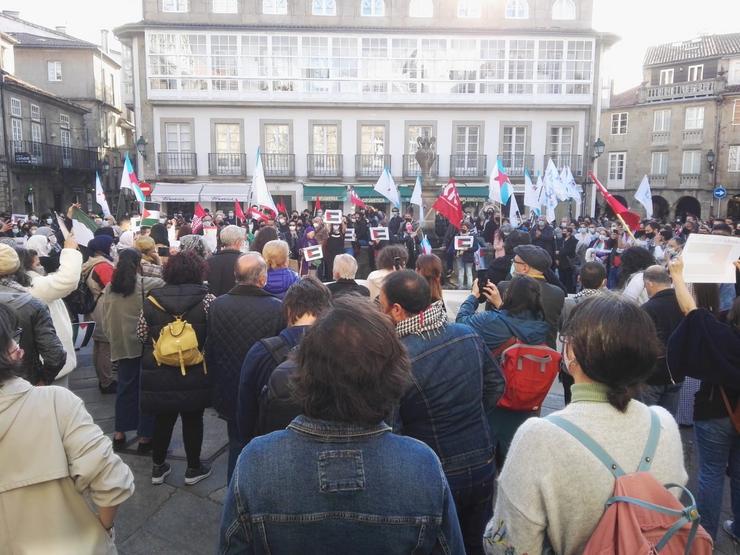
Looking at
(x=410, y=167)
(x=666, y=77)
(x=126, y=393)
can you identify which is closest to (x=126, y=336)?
(x=126, y=393)

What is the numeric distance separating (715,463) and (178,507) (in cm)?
332

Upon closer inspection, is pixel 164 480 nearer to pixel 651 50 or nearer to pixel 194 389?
pixel 194 389

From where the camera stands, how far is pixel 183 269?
3.98m

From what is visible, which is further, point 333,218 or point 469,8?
point 469,8

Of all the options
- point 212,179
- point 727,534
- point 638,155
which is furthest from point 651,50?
point 727,534

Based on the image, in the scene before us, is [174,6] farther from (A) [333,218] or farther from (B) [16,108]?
(A) [333,218]

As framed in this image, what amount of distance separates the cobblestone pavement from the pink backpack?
2.44m

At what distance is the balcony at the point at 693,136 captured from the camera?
35281 mm

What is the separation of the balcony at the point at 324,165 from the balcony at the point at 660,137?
21.7 m

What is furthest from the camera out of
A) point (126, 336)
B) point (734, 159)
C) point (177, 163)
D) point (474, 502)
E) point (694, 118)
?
point (694, 118)

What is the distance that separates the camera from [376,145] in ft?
93.7

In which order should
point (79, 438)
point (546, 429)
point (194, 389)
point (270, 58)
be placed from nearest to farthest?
1. point (546, 429)
2. point (79, 438)
3. point (194, 389)
4. point (270, 58)

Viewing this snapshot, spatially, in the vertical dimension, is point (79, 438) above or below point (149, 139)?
below

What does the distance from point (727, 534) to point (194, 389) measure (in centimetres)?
353
